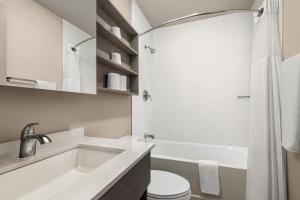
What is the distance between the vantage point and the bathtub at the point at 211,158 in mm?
1498

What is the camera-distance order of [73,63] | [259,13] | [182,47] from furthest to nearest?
[182,47]
[259,13]
[73,63]

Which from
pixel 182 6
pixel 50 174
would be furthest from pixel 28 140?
pixel 182 6

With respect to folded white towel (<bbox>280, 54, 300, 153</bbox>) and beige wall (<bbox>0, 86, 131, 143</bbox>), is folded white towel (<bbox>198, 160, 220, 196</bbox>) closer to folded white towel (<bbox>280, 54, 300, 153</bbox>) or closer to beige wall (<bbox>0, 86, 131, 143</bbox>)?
folded white towel (<bbox>280, 54, 300, 153</bbox>)

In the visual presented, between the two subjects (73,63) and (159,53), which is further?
(159,53)

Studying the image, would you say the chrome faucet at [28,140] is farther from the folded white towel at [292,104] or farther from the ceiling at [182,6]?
the ceiling at [182,6]

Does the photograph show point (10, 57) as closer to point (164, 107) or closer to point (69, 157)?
point (69, 157)

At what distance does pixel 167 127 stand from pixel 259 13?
6.15 feet

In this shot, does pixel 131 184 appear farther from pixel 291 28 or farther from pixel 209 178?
pixel 291 28

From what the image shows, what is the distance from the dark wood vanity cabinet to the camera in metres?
0.53

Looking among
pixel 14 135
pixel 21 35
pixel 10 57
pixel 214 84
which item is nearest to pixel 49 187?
pixel 14 135

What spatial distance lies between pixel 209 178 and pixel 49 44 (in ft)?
5.72

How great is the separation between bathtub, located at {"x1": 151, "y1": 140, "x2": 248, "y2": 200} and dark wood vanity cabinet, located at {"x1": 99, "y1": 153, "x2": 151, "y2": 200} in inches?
35.7

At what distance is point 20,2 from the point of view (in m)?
0.72

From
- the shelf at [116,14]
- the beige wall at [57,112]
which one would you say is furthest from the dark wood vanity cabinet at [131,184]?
the shelf at [116,14]
